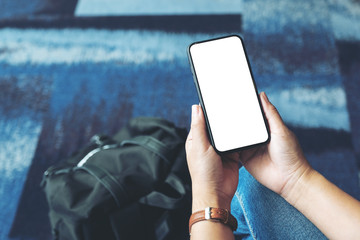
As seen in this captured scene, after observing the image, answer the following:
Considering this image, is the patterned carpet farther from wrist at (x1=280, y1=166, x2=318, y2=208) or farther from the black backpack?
wrist at (x1=280, y1=166, x2=318, y2=208)

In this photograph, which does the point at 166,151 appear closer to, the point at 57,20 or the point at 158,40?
the point at 158,40

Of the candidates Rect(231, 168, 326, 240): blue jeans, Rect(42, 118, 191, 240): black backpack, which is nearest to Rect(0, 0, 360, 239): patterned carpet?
Rect(42, 118, 191, 240): black backpack

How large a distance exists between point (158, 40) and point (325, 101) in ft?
2.14

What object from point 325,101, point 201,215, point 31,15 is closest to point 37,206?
point 201,215

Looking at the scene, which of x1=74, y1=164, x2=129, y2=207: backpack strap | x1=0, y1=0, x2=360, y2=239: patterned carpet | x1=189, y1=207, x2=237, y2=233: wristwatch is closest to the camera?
x1=189, y1=207, x2=237, y2=233: wristwatch

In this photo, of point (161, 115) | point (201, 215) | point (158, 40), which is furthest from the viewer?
point (158, 40)

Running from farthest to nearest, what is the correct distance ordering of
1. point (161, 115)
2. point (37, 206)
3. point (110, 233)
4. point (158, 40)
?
1. point (158, 40)
2. point (161, 115)
3. point (37, 206)
4. point (110, 233)

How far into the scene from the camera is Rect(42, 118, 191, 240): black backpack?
2.09 feet

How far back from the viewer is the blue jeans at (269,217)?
53cm

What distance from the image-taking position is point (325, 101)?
1.01 metres

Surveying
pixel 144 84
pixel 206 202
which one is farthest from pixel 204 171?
pixel 144 84

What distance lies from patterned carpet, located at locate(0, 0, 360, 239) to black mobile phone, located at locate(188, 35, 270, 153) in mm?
450

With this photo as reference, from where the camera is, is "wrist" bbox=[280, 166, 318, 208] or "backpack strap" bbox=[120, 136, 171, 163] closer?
"wrist" bbox=[280, 166, 318, 208]

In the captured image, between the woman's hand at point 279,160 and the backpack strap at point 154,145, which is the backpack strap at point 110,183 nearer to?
the backpack strap at point 154,145
